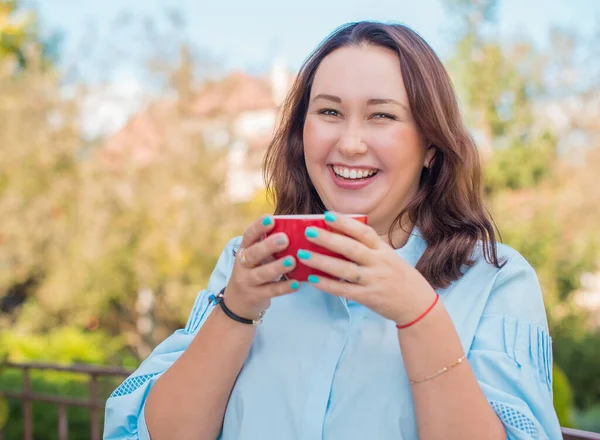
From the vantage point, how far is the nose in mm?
1360

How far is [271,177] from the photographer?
69.8 inches

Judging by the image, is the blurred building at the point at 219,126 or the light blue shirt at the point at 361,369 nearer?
the light blue shirt at the point at 361,369

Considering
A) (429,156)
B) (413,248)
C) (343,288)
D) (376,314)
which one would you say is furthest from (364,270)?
(429,156)

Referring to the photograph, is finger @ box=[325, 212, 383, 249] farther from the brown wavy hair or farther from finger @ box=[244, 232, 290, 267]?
the brown wavy hair

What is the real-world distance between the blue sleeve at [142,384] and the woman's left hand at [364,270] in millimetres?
467

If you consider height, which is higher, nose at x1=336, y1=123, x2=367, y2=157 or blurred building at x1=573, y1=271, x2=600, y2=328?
nose at x1=336, y1=123, x2=367, y2=157

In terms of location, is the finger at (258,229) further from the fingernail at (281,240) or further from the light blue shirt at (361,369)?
the light blue shirt at (361,369)

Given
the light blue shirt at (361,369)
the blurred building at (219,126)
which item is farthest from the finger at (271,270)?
the blurred building at (219,126)

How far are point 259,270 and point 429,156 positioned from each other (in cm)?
53

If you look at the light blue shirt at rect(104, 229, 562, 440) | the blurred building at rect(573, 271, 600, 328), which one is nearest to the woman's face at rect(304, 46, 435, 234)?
the light blue shirt at rect(104, 229, 562, 440)

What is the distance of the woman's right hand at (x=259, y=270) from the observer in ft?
3.70

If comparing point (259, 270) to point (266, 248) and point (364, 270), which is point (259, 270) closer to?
point (266, 248)

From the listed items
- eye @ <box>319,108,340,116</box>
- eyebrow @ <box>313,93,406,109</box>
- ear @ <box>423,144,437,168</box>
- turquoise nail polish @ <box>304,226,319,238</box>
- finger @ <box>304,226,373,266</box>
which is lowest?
finger @ <box>304,226,373,266</box>

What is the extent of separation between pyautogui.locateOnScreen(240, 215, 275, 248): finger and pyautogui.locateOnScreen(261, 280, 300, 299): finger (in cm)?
8
